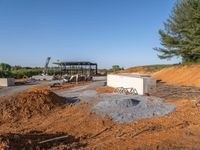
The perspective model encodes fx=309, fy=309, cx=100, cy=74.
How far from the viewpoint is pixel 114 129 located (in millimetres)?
Result: 12836

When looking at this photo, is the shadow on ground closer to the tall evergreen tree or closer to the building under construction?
the tall evergreen tree

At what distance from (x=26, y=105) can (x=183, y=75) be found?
21457 millimetres

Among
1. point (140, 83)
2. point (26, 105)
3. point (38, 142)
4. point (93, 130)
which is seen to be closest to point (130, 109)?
point (93, 130)

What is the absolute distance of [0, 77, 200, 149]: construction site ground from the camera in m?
9.99

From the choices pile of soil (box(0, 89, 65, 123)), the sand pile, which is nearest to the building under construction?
the sand pile

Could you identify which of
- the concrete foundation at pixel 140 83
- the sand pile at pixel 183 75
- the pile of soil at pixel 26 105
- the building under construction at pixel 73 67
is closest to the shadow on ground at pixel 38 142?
the pile of soil at pixel 26 105

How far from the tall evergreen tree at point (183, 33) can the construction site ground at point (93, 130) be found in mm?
13146

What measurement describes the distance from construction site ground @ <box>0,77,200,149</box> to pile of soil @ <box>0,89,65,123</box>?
0.11m

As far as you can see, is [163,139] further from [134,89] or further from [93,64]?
[93,64]

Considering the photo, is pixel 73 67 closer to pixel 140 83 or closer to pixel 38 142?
pixel 140 83

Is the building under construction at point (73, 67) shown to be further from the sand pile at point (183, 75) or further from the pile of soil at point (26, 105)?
the pile of soil at point (26, 105)

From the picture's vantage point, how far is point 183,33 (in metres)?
33.1

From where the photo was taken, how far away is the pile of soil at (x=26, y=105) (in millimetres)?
16389

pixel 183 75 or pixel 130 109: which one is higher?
pixel 183 75
